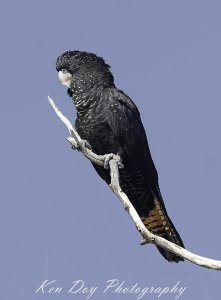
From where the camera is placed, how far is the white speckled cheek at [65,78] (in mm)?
Answer: 9031

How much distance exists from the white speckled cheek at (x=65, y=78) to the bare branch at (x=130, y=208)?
2.99 feet

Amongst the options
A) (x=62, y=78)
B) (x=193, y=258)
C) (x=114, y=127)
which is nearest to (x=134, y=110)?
(x=114, y=127)

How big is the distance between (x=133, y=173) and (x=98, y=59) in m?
1.41

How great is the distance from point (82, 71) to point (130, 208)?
8.12 feet

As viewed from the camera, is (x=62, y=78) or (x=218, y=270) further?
(x=62, y=78)

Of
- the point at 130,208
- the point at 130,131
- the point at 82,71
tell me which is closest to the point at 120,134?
the point at 130,131

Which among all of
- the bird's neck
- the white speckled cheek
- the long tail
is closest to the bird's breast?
the bird's neck

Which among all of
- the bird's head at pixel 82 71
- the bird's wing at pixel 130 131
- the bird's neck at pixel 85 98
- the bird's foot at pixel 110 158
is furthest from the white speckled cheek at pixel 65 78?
the bird's foot at pixel 110 158

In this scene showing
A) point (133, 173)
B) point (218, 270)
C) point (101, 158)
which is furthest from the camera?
point (133, 173)

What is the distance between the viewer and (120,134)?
857 cm

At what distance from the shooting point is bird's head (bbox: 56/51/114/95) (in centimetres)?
888

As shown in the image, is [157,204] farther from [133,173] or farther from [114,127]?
[114,127]

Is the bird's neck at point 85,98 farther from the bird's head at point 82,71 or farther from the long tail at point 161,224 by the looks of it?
the long tail at point 161,224

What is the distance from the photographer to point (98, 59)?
29.8 feet
